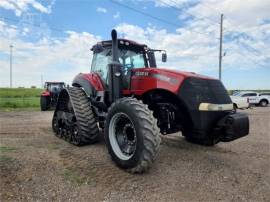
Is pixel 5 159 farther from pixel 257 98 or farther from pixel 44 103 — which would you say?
pixel 257 98

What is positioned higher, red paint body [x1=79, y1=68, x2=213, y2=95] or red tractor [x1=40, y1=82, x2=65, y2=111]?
red paint body [x1=79, y1=68, x2=213, y2=95]

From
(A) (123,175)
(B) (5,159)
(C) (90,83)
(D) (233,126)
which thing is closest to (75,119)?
(C) (90,83)

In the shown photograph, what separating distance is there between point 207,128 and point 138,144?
1.44 m

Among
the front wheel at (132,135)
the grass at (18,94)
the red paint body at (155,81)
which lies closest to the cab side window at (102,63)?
the red paint body at (155,81)

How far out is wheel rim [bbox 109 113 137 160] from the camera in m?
5.25

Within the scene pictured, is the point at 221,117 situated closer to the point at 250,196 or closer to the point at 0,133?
the point at 250,196

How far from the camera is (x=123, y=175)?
194 inches

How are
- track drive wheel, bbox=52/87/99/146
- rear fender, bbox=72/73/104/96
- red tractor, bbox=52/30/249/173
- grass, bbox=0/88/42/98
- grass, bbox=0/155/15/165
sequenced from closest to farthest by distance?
1. red tractor, bbox=52/30/249/173
2. grass, bbox=0/155/15/165
3. track drive wheel, bbox=52/87/99/146
4. rear fender, bbox=72/73/104/96
5. grass, bbox=0/88/42/98

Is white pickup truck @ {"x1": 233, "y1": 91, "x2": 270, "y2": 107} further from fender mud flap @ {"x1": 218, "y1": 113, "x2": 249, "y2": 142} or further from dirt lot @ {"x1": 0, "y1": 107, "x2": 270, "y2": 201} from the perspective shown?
fender mud flap @ {"x1": 218, "y1": 113, "x2": 249, "y2": 142}

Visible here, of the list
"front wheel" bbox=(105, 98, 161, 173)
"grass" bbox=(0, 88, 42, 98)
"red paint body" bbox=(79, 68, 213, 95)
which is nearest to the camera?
"front wheel" bbox=(105, 98, 161, 173)

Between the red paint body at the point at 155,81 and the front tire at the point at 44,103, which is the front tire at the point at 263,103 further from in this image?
the red paint body at the point at 155,81

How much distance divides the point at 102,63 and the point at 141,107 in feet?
8.84

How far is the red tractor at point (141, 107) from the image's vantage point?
4883 millimetres

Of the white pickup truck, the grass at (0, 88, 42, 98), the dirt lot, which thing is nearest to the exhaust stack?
the dirt lot
